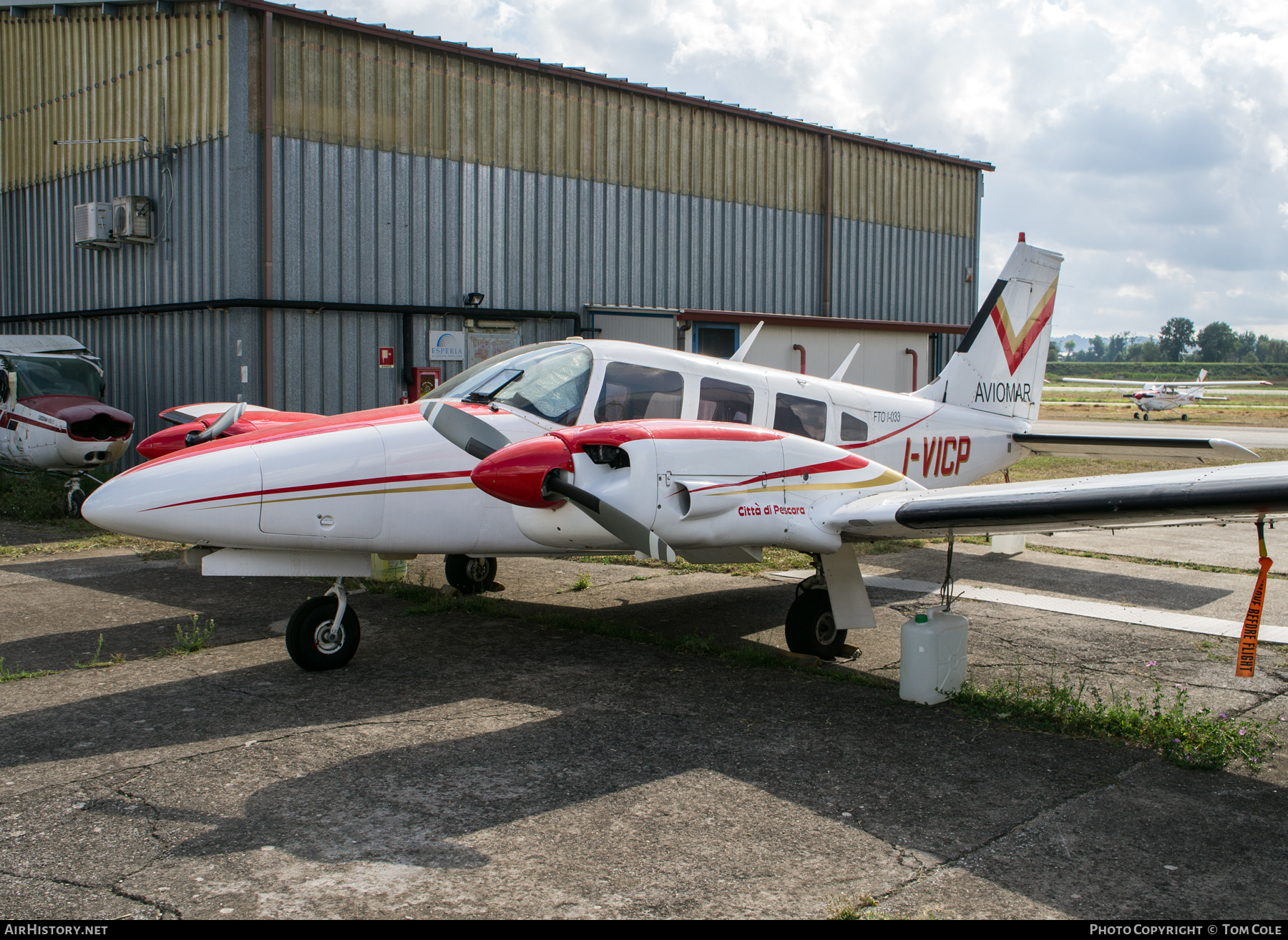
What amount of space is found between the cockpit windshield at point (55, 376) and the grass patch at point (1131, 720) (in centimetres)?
1439

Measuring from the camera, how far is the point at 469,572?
9.74m

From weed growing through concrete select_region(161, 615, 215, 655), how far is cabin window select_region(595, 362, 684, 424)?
3473 mm

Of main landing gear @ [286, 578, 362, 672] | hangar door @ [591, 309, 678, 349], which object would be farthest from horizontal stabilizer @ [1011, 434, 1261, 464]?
hangar door @ [591, 309, 678, 349]

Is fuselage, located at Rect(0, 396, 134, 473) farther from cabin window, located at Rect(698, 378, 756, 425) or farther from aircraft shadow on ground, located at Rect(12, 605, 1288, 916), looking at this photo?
cabin window, located at Rect(698, 378, 756, 425)

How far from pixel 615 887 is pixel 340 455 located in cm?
370

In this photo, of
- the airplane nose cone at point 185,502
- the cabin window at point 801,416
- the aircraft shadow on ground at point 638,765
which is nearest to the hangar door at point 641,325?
the cabin window at point 801,416

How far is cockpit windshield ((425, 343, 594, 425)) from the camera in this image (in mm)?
7133

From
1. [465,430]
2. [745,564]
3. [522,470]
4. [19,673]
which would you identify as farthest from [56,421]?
[522,470]

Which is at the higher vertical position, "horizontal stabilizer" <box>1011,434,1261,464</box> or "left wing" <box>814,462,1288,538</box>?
"horizontal stabilizer" <box>1011,434,1261,464</box>

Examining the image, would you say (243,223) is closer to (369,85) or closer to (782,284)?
(369,85)

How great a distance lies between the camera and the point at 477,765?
514 cm

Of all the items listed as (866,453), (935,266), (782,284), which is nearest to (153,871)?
(866,453)

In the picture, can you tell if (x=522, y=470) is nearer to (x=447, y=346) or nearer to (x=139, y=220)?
(x=447, y=346)

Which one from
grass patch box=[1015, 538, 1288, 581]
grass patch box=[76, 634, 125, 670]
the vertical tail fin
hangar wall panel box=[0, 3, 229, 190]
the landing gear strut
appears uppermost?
hangar wall panel box=[0, 3, 229, 190]
